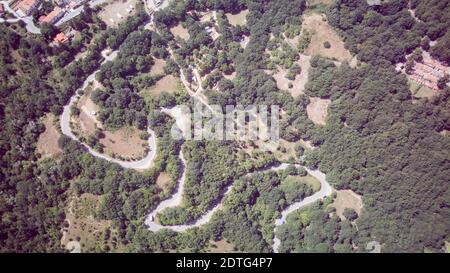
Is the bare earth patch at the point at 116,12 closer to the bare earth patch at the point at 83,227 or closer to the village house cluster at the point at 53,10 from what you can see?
the village house cluster at the point at 53,10

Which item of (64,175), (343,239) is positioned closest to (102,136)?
(64,175)

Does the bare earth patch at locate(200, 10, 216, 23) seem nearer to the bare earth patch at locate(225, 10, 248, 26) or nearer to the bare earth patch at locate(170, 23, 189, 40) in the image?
the bare earth patch at locate(225, 10, 248, 26)

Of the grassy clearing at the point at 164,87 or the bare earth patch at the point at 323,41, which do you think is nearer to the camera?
the grassy clearing at the point at 164,87

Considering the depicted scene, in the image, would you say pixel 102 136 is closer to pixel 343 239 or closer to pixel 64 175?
pixel 64 175

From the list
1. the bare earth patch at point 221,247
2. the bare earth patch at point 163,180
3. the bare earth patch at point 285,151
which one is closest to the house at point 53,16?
the bare earth patch at point 163,180

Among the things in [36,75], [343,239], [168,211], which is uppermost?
[36,75]

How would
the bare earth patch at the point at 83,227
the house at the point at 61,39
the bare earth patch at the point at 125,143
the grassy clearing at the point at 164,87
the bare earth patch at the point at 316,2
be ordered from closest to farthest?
the bare earth patch at the point at 83,227, the bare earth patch at the point at 125,143, the house at the point at 61,39, the grassy clearing at the point at 164,87, the bare earth patch at the point at 316,2
